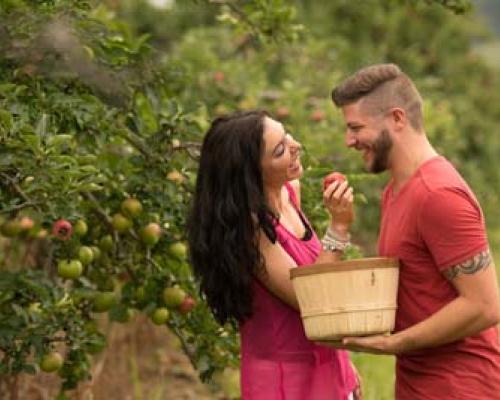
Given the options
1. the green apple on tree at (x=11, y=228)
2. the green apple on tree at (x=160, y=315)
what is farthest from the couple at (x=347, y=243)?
the green apple on tree at (x=11, y=228)

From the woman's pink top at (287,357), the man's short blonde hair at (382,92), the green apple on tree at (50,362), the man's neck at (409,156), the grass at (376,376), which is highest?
the man's short blonde hair at (382,92)

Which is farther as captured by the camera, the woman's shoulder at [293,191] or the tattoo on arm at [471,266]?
the woman's shoulder at [293,191]

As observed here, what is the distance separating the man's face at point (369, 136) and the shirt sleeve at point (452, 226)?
24cm

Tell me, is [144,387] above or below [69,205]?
below

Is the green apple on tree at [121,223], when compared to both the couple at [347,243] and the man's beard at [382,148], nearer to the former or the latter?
the couple at [347,243]

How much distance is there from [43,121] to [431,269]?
1310 mm

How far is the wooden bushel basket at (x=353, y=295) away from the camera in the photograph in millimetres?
3725

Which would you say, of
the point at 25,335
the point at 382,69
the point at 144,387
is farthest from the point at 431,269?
the point at 144,387

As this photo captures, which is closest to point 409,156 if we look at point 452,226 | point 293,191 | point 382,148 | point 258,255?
point 382,148

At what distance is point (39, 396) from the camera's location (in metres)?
6.52

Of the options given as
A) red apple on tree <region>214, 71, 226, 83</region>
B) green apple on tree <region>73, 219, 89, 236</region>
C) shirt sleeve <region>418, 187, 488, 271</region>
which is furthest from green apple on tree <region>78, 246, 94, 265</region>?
red apple on tree <region>214, 71, 226, 83</region>

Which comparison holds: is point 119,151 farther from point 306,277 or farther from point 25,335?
point 306,277

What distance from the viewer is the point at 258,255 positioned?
405 centimetres

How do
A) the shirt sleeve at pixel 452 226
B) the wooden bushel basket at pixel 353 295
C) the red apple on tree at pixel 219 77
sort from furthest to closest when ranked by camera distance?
the red apple on tree at pixel 219 77 < the wooden bushel basket at pixel 353 295 < the shirt sleeve at pixel 452 226
